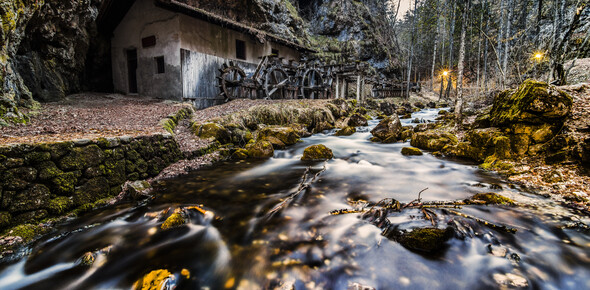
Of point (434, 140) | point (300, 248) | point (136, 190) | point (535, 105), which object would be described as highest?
point (535, 105)

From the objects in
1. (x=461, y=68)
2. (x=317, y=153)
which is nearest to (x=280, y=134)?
(x=317, y=153)

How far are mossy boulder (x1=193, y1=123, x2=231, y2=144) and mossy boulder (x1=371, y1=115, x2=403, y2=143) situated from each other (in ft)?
20.1

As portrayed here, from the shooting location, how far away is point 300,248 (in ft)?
9.29

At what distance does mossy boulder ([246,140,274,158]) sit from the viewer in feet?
24.4

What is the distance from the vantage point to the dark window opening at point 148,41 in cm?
1257

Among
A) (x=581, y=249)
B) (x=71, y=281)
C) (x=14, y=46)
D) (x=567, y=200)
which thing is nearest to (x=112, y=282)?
(x=71, y=281)

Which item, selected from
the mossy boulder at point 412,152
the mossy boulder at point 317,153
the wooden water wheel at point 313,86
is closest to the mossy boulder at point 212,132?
the mossy boulder at point 317,153

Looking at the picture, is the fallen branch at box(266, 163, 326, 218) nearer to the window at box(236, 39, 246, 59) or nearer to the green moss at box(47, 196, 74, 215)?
the green moss at box(47, 196, 74, 215)

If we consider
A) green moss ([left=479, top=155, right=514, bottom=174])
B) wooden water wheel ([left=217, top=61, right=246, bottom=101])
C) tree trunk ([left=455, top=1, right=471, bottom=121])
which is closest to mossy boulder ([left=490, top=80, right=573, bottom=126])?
green moss ([left=479, top=155, right=514, bottom=174])

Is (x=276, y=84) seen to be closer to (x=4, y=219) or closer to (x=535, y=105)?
(x=535, y=105)

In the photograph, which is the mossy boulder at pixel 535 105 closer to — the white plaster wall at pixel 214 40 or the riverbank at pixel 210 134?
the riverbank at pixel 210 134

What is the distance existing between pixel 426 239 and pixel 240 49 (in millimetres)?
15762

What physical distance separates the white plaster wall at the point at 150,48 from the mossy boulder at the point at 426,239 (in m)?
12.1

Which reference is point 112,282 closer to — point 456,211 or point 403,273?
point 403,273
